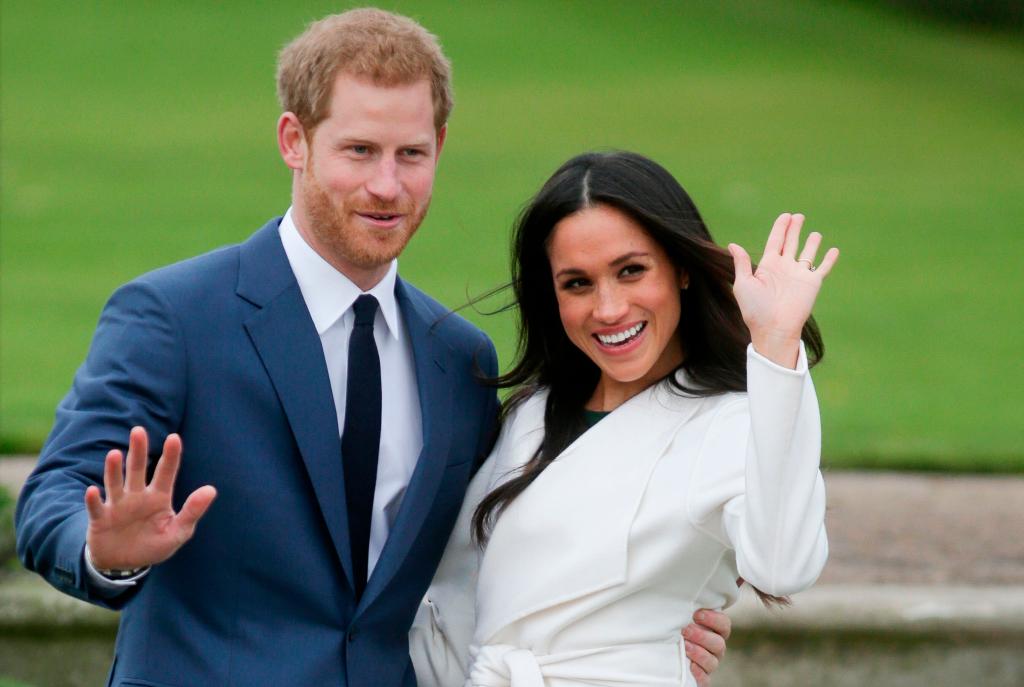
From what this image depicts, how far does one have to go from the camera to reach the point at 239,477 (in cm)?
323

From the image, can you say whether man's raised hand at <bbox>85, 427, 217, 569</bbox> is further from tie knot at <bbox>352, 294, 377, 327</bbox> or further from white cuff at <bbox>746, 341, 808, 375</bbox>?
white cuff at <bbox>746, 341, 808, 375</bbox>

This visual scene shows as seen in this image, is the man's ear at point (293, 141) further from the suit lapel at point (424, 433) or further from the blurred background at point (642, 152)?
the blurred background at point (642, 152)

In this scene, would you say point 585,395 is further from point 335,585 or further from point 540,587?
point 335,585

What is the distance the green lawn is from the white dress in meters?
4.81

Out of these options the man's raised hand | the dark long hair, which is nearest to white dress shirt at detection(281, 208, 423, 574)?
the dark long hair

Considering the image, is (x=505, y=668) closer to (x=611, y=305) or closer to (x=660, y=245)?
Answer: (x=611, y=305)

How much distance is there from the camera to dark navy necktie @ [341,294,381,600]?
3369mm

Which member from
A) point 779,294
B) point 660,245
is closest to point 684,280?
point 660,245

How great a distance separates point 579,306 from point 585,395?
1.06 ft

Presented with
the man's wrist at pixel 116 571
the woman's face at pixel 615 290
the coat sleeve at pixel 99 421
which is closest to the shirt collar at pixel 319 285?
the coat sleeve at pixel 99 421

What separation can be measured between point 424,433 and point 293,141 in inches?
26.2

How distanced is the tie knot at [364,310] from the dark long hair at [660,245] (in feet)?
1.45

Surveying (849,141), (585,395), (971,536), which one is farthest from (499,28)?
(585,395)

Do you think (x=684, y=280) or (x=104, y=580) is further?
(x=684, y=280)
